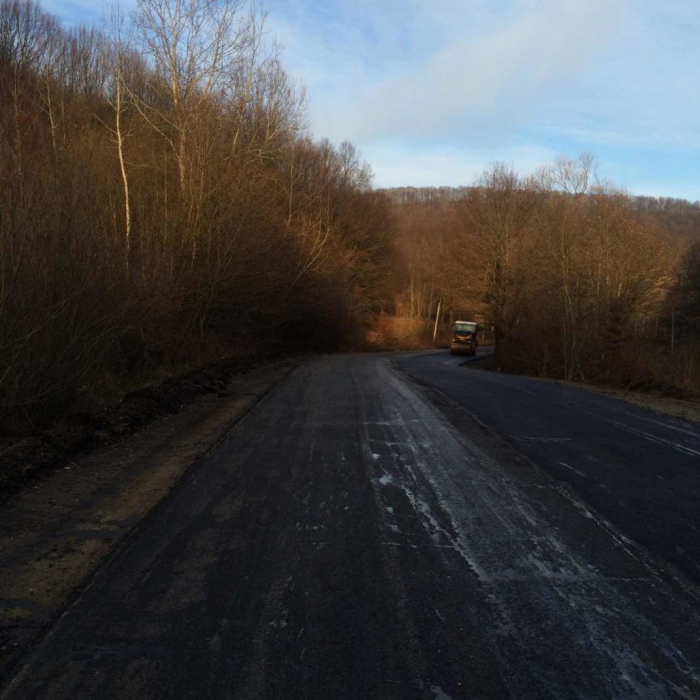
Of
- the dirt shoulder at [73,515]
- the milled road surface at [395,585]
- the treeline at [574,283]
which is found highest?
the treeline at [574,283]

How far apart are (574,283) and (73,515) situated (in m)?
27.5

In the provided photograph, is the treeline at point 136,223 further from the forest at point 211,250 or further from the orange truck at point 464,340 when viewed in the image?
the orange truck at point 464,340

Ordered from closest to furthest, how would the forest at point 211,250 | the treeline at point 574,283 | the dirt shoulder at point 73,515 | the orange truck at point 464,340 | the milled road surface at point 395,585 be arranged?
the milled road surface at point 395,585, the dirt shoulder at point 73,515, the forest at point 211,250, the treeline at point 574,283, the orange truck at point 464,340

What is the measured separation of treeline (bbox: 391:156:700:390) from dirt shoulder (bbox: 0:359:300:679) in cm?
1604

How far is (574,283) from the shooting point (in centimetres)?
2853

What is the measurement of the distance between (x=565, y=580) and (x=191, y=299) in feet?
53.0

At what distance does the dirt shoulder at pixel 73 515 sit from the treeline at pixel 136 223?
1515mm

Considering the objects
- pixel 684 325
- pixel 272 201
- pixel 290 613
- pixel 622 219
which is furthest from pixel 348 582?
pixel 684 325

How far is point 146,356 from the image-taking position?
13.4 meters

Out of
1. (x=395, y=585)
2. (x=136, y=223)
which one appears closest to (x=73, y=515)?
(x=395, y=585)

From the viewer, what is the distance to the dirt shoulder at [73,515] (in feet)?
11.6

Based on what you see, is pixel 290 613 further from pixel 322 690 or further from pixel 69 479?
pixel 69 479

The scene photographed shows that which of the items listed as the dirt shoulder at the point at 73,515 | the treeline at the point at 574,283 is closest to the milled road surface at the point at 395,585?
the dirt shoulder at the point at 73,515

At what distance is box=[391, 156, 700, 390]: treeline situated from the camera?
24.2 meters
